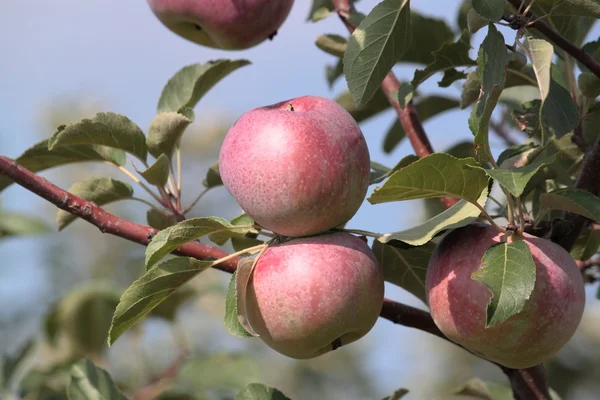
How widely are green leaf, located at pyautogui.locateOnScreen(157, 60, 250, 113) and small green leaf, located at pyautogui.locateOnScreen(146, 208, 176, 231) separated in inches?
8.6

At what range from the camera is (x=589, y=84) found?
3.77 ft

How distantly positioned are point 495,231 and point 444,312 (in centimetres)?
12

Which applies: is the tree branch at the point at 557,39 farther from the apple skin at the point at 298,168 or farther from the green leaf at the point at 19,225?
the green leaf at the point at 19,225

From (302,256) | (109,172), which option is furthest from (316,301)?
(109,172)

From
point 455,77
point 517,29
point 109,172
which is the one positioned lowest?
point 109,172

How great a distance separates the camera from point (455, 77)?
1.24 metres

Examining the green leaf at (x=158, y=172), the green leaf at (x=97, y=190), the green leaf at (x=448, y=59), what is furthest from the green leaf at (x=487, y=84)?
the green leaf at (x=97, y=190)

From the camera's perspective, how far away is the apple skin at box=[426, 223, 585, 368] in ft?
2.92

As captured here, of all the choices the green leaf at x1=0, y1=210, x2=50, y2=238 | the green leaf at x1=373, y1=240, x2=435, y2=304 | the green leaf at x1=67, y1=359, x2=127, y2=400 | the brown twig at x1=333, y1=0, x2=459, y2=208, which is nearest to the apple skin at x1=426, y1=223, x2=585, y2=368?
the green leaf at x1=373, y1=240, x2=435, y2=304

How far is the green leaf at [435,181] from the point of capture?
843mm

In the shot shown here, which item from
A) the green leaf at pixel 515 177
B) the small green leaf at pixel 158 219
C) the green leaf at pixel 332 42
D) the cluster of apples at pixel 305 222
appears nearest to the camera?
the green leaf at pixel 515 177

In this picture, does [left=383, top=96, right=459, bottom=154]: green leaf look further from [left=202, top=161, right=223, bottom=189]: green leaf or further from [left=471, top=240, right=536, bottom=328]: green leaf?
[left=471, top=240, right=536, bottom=328]: green leaf

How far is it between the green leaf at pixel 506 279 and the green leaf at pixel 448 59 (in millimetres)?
429

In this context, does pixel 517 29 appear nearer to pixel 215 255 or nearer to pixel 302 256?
pixel 302 256
